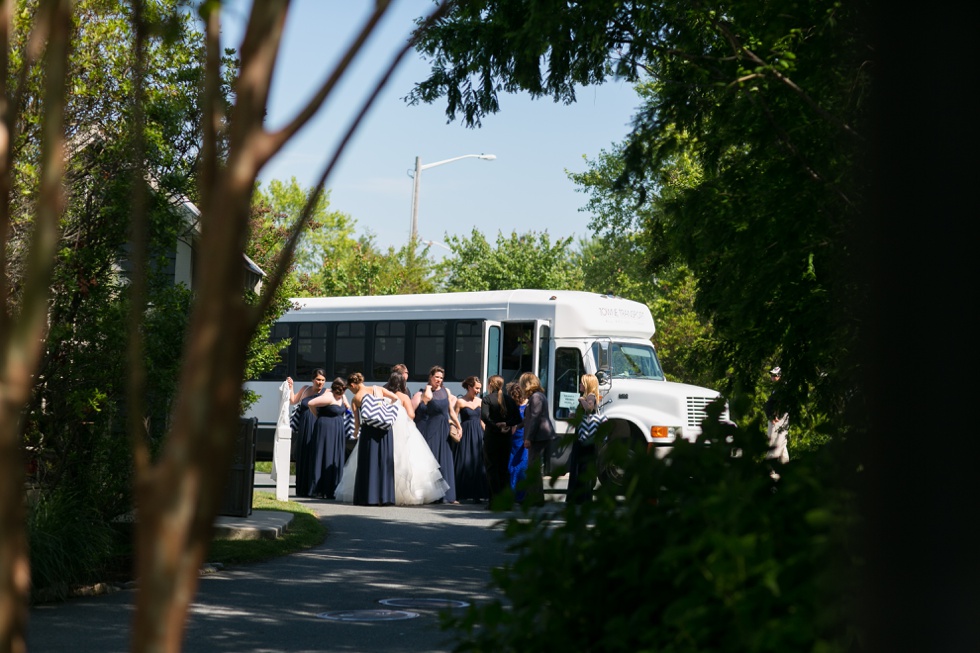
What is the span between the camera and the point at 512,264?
5528 centimetres

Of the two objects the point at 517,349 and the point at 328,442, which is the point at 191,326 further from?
the point at 517,349

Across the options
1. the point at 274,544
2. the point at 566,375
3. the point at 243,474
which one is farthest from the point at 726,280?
the point at 566,375

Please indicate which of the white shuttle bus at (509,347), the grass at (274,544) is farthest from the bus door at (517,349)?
the grass at (274,544)

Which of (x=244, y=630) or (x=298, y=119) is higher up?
(x=298, y=119)

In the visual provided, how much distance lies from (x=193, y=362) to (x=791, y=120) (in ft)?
21.6

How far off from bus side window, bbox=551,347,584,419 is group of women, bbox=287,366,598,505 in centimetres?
251

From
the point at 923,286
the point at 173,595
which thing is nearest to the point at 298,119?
the point at 173,595

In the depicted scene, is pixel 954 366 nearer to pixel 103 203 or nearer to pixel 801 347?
pixel 801 347

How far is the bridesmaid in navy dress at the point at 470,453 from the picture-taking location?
20.3 meters

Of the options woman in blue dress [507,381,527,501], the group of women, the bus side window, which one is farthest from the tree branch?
the bus side window

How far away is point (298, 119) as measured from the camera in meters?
1.82

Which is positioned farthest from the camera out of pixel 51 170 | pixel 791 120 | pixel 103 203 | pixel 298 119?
pixel 103 203

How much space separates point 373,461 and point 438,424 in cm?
146

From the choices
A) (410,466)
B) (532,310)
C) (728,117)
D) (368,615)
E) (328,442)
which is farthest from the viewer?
(532,310)
